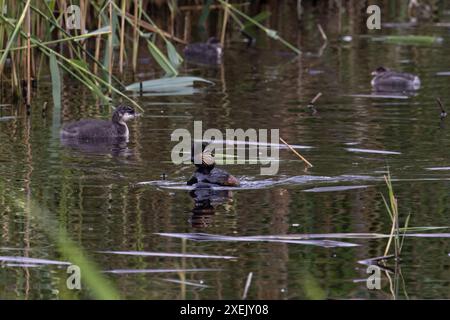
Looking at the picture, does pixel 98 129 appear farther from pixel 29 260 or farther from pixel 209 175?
pixel 29 260

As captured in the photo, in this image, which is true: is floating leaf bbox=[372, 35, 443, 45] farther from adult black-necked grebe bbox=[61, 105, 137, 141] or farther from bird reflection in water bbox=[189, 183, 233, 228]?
bird reflection in water bbox=[189, 183, 233, 228]

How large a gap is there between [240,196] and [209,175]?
0.33 metres

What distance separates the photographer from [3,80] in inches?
549

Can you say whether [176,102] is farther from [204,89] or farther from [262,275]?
[262,275]

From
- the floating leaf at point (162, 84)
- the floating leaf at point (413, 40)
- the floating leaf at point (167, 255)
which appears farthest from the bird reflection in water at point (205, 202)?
the floating leaf at point (413, 40)

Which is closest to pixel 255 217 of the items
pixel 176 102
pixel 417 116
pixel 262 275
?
pixel 262 275

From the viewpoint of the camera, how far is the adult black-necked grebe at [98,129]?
36.5 ft

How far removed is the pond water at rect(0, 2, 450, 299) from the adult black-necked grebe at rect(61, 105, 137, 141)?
0.16 meters

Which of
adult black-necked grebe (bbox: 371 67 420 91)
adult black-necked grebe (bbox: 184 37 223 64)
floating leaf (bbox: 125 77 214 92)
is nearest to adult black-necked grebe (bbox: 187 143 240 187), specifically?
floating leaf (bbox: 125 77 214 92)

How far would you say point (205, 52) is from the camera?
680 inches

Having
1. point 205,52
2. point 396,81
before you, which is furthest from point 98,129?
point 205,52

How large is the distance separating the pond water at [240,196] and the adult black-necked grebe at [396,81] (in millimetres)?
141

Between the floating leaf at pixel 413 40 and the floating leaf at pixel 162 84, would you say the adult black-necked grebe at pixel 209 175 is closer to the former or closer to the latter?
the floating leaf at pixel 162 84

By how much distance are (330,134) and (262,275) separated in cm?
462
